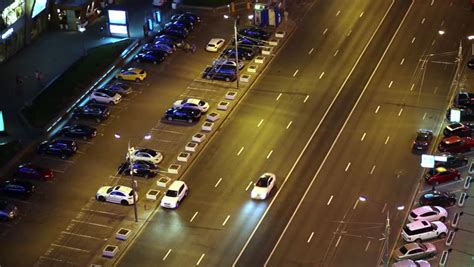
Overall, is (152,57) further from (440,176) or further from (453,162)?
(440,176)

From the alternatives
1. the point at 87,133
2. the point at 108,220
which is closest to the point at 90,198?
the point at 108,220

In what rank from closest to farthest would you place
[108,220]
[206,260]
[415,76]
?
1. [206,260]
2. [108,220]
3. [415,76]

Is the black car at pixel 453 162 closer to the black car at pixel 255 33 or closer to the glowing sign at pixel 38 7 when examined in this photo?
the black car at pixel 255 33

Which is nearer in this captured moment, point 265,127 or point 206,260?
point 206,260

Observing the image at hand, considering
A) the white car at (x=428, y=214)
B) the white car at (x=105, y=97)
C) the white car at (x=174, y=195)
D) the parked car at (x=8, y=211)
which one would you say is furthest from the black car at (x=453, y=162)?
the parked car at (x=8, y=211)

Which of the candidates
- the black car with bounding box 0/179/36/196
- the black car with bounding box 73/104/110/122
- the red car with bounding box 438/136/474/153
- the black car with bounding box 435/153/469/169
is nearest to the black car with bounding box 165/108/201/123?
the black car with bounding box 73/104/110/122

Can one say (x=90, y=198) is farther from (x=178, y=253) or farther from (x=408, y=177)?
(x=408, y=177)

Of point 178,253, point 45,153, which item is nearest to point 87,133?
point 45,153

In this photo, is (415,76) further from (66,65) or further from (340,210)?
(66,65)

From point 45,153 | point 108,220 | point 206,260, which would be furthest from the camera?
point 45,153
